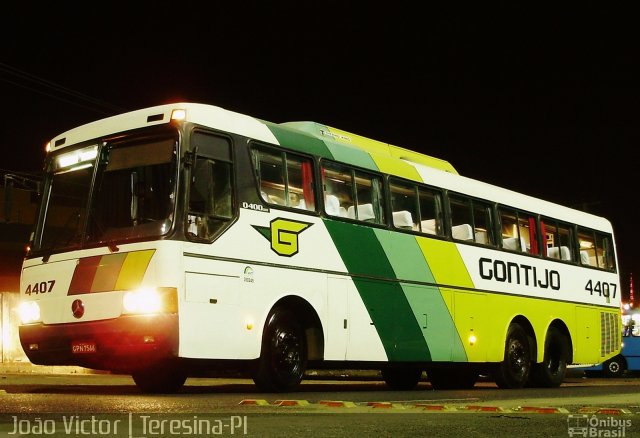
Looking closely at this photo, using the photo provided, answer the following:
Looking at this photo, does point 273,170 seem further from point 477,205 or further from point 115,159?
point 477,205

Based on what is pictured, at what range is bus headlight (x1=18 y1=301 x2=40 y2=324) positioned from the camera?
11.4 metres

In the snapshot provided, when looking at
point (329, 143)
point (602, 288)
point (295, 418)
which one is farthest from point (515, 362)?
point (295, 418)

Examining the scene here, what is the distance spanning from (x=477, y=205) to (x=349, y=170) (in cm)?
405

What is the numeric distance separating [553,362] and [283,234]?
8904 millimetres

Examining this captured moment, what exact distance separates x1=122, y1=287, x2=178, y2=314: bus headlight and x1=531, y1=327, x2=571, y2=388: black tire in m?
10.1

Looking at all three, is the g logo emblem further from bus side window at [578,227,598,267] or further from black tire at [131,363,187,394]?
bus side window at [578,227,598,267]

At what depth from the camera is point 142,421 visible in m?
7.16

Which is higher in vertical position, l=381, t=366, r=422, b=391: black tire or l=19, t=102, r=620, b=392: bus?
l=19, t=102, r=620, b=392: bus

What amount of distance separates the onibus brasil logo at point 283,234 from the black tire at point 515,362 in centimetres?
653

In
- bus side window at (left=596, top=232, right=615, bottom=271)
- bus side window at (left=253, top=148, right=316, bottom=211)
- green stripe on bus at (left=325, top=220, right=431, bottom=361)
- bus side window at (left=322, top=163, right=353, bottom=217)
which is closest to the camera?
bus side window at (left=253, top=148, right=316, bottom=211)

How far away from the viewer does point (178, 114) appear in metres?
10.9

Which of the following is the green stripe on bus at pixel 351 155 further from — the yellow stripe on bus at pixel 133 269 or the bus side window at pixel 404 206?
the yellow stripe on bus at pixel 133 269

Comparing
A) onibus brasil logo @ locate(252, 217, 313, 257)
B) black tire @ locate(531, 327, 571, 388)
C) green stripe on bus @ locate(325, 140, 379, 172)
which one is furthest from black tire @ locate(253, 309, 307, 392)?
black tire @ locate(531, 327, 571, 388)

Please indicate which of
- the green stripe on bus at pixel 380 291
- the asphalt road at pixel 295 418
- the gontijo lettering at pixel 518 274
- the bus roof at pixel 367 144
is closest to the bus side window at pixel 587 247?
the gontijo lettering at pixel 518 274
